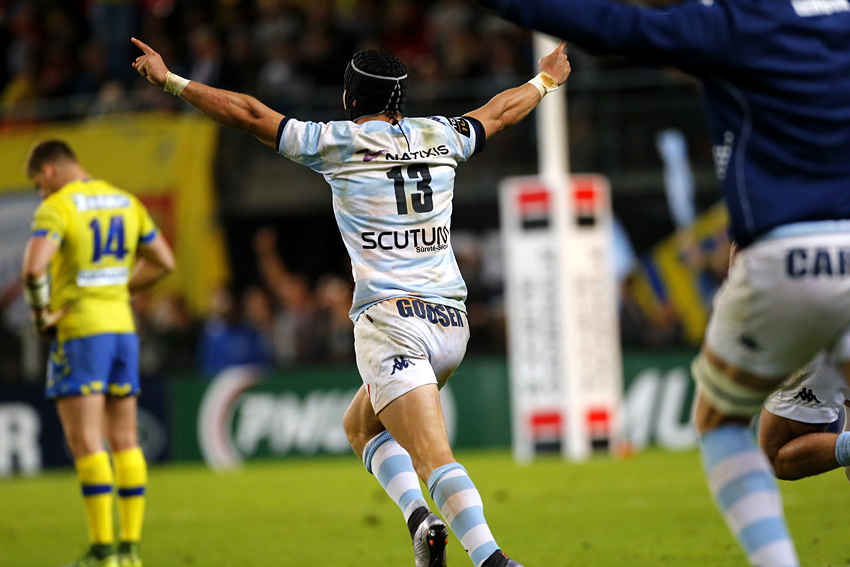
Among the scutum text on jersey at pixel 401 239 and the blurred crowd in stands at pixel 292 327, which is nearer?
the scutum text on jersey at pixel 401 239

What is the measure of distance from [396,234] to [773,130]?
184 centimetres

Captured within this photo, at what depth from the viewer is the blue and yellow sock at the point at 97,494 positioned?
21.4 ft

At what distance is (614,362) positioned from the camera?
44.9ft

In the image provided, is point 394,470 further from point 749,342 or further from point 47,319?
point 47,319

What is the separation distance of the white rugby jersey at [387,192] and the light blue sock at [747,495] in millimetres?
1570

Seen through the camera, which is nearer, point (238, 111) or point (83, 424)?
point (238, 111)

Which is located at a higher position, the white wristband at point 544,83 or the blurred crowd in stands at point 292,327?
the white wristband at point 544,83

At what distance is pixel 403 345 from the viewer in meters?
4.68

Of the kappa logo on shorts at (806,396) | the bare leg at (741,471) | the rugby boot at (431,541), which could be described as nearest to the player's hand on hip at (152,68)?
the rugby boot at (431,541)

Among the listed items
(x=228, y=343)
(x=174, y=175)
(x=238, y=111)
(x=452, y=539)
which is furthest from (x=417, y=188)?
(x=174, y=175)

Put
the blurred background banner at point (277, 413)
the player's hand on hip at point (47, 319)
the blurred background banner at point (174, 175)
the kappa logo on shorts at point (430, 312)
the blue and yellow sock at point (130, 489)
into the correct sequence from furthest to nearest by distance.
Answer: the blurred background banner at point (174, 175) → the blurred background banner at point (277, 413) → the blue and yellow sock at point (130, 489) → the player's hand on hip at point (47, 319) → the kappa logo on shorts at point (430, 312)

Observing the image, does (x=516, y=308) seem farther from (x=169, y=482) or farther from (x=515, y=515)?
(x=515, y=515)

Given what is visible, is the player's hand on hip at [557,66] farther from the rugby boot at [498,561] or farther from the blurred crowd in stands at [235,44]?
the blurred crowd in stands at [235,44]

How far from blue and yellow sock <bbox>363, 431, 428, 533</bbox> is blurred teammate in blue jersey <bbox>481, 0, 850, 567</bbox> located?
A: 1.84 metres
